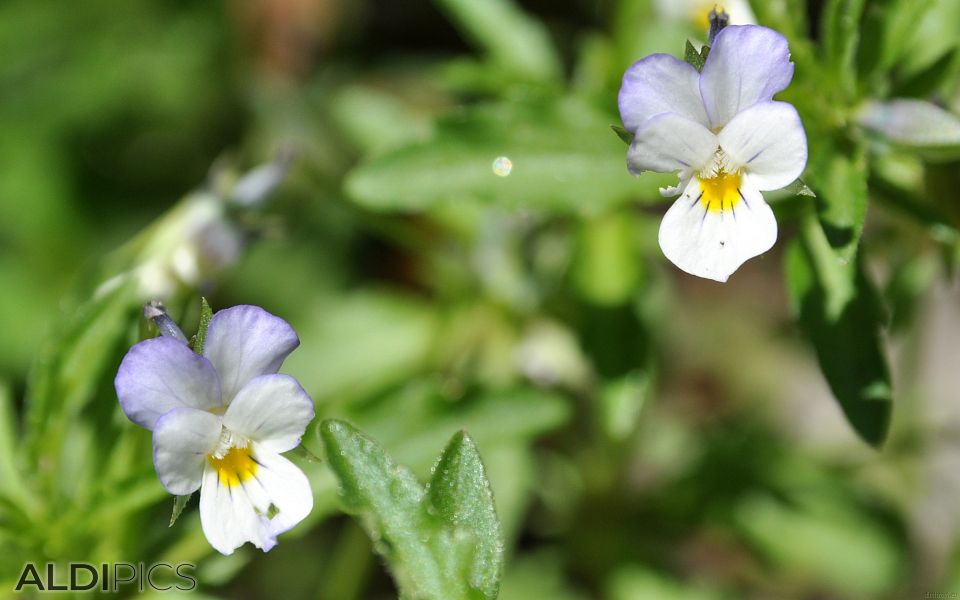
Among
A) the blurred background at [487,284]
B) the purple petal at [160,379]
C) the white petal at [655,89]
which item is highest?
the white petal at [655,89]

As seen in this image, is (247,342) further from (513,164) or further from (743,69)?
(513,164)

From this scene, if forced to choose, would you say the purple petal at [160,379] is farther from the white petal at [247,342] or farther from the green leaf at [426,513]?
the green leaf at [426,513]

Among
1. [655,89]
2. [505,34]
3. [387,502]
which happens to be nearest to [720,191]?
[655,89]

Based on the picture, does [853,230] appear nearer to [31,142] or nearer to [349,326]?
[349,326]

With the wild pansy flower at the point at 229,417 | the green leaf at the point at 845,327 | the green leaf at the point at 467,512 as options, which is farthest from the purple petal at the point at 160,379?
the green leaf at the point at 845,327

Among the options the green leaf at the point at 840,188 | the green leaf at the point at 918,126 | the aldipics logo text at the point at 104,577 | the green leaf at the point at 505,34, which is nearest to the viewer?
the green leaf at the point at 840,188

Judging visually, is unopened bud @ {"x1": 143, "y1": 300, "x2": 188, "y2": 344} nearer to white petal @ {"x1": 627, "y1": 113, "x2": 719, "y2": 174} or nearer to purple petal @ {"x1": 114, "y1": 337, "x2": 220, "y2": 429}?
purple petal @ {"x1": 114, "y1": 337, "x2": 220, "y2": 429}

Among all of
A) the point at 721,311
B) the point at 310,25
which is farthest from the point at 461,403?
the point at 310,25
